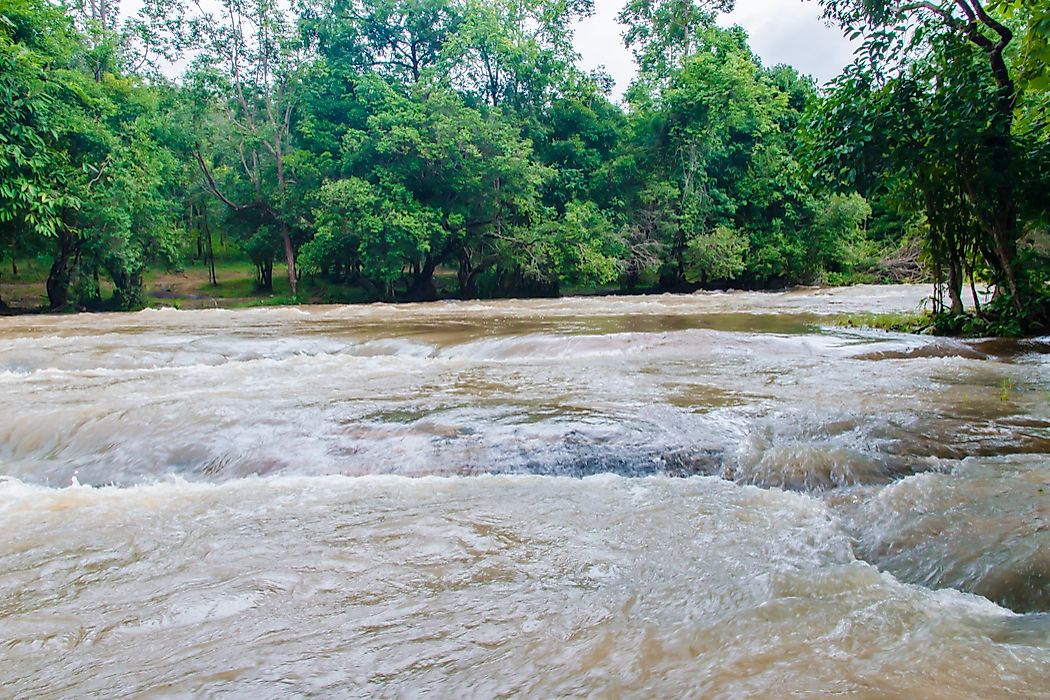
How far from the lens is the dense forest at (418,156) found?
68.6ft

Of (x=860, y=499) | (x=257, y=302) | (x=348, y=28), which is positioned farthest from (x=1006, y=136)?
(x=348, y=28)

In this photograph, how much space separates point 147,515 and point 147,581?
97cm

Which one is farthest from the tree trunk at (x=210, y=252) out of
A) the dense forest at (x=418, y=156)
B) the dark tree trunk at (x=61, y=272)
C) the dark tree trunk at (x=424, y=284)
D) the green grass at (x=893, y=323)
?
the green grass at (x=893, y=323)

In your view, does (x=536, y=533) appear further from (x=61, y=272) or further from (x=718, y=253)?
(x=718, y=253)

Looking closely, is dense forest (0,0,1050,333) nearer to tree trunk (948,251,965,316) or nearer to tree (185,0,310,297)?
tree (185,0,310,297)

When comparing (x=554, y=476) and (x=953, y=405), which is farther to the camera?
(x=953, y=405)

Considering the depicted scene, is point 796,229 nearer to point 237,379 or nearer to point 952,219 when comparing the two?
point 952,219

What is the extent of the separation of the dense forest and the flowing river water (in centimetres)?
1543

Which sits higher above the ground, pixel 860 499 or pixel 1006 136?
pixel 1006 136

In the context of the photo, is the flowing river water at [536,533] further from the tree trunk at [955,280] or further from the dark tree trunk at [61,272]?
the dark tree trunk at [61,272]

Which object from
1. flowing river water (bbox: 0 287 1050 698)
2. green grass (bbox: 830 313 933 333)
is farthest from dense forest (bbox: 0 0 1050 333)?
flowing river water (bbox: 0 287 1050 698)

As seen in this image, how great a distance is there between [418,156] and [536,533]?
74.0 ft

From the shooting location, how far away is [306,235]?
30.0 metres

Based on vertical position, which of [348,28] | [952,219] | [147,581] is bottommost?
[147,581]
